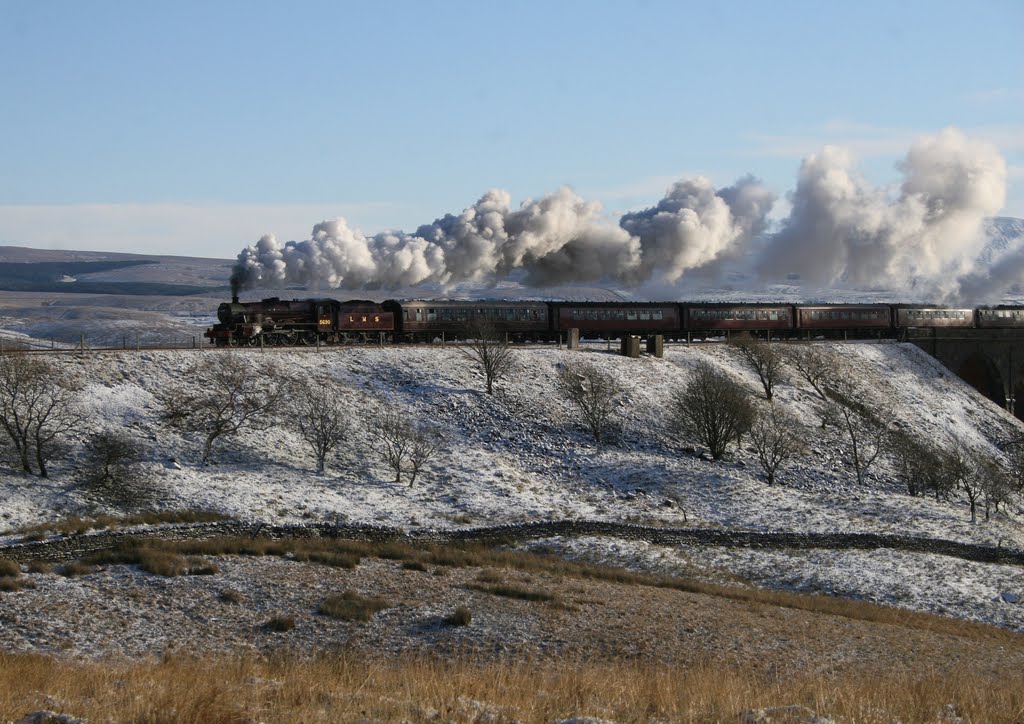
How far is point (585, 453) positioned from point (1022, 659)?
2619 centimetres

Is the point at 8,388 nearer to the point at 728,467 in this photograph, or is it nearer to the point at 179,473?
the point at 179,473

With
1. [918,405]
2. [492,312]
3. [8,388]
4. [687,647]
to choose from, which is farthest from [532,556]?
[918,405]

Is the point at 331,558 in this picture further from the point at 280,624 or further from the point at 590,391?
the point at 590,391

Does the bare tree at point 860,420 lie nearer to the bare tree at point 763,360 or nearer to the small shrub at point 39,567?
the bare tree at point 763,360

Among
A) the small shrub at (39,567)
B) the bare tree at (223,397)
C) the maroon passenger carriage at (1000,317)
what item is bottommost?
the small shrub at (39,567)

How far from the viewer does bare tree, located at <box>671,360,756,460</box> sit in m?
51.1

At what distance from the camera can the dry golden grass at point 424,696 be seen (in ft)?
41.2

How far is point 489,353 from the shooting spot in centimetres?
5666

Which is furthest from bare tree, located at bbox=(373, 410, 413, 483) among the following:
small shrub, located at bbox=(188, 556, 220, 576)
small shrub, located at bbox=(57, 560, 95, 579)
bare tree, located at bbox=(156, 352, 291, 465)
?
small shrub, located at bbox=(57, 560, 95, 579)

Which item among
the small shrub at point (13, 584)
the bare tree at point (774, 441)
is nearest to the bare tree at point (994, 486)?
the bare tree at point (774, 441)

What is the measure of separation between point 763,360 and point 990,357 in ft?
87.3

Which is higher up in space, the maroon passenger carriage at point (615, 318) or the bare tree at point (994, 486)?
the maroon passenger carriage at point (615, 318)

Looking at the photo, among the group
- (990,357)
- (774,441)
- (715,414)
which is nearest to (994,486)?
(774,441)

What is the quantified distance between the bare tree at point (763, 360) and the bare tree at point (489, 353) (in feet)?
49.0
